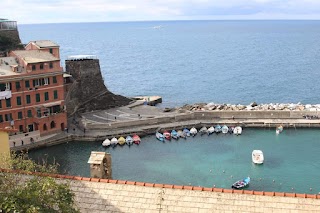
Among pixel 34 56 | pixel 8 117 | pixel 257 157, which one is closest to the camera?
pixel 257 157

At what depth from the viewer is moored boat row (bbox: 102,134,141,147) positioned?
64.8 metres

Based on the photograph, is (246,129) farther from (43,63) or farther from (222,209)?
(222,209)

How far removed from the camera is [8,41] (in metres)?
80.4

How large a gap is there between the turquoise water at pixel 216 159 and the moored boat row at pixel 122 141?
2.84 feet

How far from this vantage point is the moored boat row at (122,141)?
64.8 metres

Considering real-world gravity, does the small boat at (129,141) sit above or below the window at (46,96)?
below

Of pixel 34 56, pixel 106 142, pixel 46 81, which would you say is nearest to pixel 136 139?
pixel 106 142

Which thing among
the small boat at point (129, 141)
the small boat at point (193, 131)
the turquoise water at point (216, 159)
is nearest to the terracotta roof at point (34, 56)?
the turquoise water at point (216, 159)

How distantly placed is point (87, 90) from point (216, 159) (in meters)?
28.6

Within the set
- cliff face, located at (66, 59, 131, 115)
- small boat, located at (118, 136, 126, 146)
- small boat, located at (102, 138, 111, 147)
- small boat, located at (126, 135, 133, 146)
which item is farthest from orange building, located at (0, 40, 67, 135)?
small boat, located at (126, 135, 133, 146)

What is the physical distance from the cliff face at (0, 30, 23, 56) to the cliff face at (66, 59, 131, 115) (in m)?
11.4

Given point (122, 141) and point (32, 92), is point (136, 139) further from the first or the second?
point (32, 92)

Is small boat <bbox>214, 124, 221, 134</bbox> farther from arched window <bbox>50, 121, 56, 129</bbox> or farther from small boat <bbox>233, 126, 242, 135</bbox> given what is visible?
arched window <bbox>50, 121, 56, 129</bbox>

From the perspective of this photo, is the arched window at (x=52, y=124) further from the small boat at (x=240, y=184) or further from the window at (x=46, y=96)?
the small boat at (x=240, y=184)
